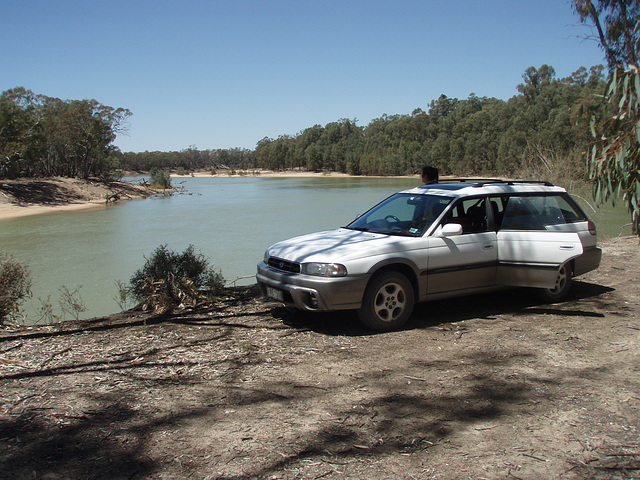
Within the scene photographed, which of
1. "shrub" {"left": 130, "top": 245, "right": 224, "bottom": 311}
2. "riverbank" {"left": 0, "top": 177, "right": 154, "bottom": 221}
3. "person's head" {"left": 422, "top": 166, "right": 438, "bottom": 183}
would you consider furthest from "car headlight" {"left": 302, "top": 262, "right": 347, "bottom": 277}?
"riverbank" {"left": 0, "top": 177, "right": 154, "bottom": 221}

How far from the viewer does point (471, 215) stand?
6828 millimetres

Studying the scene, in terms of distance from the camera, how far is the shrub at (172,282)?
716cm

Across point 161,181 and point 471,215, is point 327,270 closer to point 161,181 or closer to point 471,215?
point 471,215

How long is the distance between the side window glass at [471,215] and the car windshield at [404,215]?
25cm

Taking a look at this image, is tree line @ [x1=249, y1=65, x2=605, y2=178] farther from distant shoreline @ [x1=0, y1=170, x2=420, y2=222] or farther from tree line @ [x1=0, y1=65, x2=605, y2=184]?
distant shoreline @ [x1=0, y1=170, x2=420, y2=222]

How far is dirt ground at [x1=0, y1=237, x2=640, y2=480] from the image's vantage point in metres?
3.14

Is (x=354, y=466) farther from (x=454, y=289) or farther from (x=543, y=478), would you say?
(x=454, y=289)

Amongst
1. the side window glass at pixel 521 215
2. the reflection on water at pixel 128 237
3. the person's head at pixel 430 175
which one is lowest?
the reflection on water at pixel 128 237

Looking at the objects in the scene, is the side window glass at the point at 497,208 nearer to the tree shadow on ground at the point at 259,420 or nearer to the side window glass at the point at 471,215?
the side window glass at the point at 471,215

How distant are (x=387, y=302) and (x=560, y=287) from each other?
260 cm

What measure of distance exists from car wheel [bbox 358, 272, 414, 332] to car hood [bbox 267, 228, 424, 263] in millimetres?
300

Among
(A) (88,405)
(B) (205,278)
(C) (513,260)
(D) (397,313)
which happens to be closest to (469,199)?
(C) (513,260)

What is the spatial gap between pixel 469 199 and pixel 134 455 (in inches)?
189

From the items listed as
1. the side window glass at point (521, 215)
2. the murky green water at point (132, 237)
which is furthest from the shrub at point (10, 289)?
the side window glass at point (521, 215)
